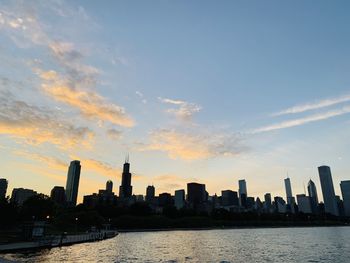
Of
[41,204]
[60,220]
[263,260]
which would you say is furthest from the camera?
[60,220]

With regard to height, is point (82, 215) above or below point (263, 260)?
above

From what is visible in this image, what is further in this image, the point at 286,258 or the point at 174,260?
the point at 286,258

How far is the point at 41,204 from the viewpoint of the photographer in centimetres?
13925

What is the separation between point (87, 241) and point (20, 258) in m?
48.5

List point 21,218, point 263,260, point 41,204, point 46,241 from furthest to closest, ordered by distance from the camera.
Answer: point 41,204 < point 21,218 < point 46,241 < point 263,260

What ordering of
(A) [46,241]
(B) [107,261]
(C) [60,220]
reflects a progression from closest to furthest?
1. (B) [107,261]
2. (A) [46,241]
3. (C) [60,220]

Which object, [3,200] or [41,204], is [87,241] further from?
[41,204]

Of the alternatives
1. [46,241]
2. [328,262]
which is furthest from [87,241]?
[328,262]

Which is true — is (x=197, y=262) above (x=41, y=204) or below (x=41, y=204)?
below

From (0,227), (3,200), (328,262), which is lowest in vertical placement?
(328,262)

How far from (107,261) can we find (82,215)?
12996 centimetres

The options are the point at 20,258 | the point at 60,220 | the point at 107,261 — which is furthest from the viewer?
the point at 60,220

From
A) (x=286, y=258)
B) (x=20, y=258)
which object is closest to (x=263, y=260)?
(x=286, y=258)

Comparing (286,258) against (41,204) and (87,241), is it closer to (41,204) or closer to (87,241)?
(87,241)
